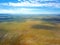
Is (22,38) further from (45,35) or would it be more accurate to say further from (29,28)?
(45,35)

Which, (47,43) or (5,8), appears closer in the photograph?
(47,43)

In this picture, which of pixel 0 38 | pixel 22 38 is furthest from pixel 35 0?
pixel 0 38

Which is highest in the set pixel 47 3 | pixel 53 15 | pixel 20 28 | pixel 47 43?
pixel 47 3

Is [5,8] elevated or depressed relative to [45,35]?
elevated
